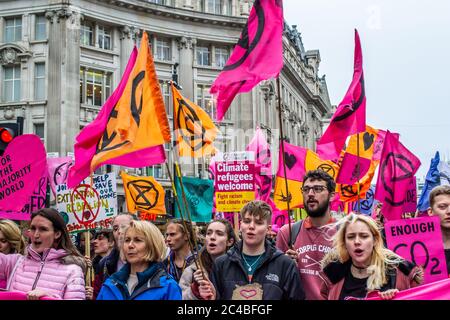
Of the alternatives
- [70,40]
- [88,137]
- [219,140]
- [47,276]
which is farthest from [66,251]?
[219,140]

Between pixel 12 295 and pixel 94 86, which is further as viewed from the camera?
pixel 94 86

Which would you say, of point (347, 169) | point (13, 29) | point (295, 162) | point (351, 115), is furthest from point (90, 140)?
point (13, 29)

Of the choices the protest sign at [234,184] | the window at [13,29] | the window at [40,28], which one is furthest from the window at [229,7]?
the protest sign at [234,184]

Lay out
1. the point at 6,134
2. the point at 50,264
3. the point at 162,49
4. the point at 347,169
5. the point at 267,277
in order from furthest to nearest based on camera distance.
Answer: the point at 162,49 → the point at 347,169 → the point at 6,134 → the point at 50,264 → the point at 267,277

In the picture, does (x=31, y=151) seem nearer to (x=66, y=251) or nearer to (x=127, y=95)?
(x=127, y=95)

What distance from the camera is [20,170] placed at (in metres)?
8.41

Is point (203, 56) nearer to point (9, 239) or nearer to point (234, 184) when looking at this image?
point (234, 184)

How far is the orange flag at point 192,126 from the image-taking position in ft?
44.5

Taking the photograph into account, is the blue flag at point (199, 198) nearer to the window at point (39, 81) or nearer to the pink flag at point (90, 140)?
the pink flag at point (90, 140)

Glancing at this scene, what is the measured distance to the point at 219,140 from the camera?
41.8 m

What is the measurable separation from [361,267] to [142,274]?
1589 millimetres

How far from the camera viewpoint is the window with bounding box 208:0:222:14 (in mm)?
43866

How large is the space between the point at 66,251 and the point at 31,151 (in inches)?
142

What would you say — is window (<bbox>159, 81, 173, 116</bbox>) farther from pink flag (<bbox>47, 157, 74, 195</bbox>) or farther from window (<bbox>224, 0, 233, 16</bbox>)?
pink flag (<bbox>47, 157, 74, 195</bbox>)
